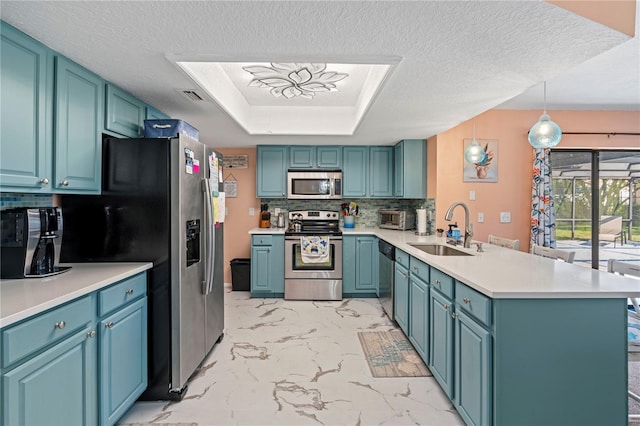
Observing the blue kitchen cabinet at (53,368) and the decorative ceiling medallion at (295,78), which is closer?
the blue kitchen cabinet at (53,368)

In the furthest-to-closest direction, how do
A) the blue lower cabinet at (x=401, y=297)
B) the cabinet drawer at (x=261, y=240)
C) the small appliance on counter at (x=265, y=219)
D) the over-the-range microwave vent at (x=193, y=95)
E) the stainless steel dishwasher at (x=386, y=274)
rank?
the small appliance on counter at (x=265, y=219) → the cabinet drawer at (x=261, y=240) → the stainless steel dishwasher at (x=386, y=274) → the blue lower cabinet at (x=401, y=297) → the over-the-range microwave vent at (x=193, y=95)

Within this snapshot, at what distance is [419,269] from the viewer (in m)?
2.58

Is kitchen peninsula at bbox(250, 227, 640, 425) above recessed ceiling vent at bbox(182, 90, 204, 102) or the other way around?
the other way around

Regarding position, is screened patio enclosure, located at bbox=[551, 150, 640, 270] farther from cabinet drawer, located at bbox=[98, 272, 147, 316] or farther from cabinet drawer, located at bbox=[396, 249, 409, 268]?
cabinet drawer, located at bbox=[98, 272, 147, 316]

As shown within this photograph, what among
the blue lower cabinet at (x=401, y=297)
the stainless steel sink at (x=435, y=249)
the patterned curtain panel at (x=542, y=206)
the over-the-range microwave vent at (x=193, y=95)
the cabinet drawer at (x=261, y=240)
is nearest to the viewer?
the over-the-range microwave vent at (x=193, y=95)

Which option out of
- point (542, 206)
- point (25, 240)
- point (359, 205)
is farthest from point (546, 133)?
point (25, 240)

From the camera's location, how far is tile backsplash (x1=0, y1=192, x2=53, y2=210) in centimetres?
185

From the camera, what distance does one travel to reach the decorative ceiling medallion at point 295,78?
8.76ft

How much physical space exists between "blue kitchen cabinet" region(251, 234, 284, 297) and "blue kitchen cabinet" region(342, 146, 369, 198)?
3.95 ft

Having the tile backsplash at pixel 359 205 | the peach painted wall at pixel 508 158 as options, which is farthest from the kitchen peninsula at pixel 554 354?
the tile backsplash at pixel 359 205

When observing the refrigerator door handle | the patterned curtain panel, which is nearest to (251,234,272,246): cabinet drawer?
the refrigerator door handle

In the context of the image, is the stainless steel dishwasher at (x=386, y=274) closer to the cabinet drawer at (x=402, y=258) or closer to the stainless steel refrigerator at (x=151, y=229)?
the cabinet drawer at (x=402, y=258)

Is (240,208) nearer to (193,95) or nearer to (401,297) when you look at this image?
(193,95)

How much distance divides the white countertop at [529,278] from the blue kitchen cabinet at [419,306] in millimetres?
168
